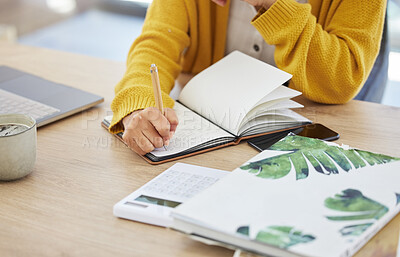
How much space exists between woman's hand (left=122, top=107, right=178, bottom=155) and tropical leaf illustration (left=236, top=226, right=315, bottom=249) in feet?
0.95

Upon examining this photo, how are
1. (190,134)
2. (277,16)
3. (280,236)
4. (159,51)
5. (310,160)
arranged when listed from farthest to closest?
1. (159,51)
2. (277,16)
3. (190,134)
4. (310,160)
5. (280,236)

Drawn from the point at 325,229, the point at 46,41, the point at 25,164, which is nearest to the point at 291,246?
the point at 325,229

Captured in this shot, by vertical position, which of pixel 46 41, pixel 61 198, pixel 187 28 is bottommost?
pixel 46 41

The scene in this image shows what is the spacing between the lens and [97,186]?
69cm

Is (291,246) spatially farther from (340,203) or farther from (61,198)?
(61,198)

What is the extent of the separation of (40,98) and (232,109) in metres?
0.42

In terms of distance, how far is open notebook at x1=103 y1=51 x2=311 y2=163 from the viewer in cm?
80

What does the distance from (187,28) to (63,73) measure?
331 millimetres

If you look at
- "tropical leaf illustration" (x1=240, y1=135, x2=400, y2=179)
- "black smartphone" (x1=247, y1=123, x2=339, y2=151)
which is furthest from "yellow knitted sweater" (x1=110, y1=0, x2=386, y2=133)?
"tropical leaf illustration" (x1=240, y1=135, x2=400, y2=179)

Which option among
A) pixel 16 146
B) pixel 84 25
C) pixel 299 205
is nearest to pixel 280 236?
pixel 299 205

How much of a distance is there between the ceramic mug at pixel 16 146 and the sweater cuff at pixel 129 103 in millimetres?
174

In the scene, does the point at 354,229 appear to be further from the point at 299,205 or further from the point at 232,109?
the point at 232,109

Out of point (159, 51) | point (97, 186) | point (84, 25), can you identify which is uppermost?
point (159, 51)

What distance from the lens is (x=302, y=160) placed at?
0.67 metres
